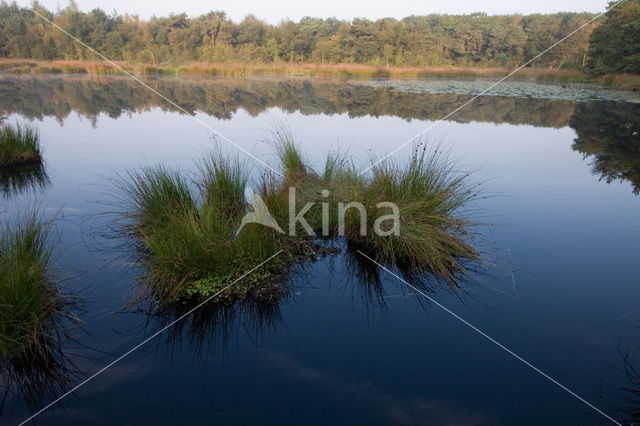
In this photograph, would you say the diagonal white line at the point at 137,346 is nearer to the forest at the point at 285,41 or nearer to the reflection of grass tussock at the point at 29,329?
the reflection of grass tussock at the point at 29,329

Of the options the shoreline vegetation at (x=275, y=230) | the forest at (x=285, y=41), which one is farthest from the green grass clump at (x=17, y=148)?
the forest at (x=285, y=41)

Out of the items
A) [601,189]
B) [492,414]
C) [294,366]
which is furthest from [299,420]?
[601,189]

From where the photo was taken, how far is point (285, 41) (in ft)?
120

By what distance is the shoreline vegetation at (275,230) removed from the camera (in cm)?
305

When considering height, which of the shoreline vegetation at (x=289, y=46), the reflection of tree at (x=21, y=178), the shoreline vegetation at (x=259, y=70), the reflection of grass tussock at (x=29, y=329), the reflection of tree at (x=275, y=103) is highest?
the shoreline vegetation at (x=289, y=46)

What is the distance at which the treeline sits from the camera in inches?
1259

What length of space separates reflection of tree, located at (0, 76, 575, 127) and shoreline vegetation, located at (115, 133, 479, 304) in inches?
311

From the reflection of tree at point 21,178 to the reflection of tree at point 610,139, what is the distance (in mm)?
9160

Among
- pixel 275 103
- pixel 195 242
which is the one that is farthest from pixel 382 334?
pixel 275 103

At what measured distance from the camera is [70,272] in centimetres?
333

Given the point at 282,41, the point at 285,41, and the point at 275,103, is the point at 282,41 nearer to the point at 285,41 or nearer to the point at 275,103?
the point at 285,41

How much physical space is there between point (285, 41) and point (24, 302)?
124 feet

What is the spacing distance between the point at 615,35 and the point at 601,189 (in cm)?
2263

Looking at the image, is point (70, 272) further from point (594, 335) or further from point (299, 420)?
point (594, 335)
